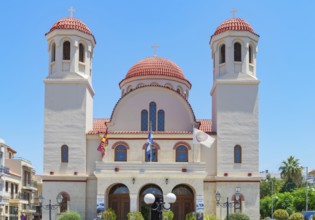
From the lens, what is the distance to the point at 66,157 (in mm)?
37562

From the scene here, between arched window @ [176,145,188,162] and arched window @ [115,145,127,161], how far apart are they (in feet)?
12.0

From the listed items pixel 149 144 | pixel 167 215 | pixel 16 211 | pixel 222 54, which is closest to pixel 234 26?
pixel 222 54

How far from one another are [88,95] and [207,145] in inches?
375

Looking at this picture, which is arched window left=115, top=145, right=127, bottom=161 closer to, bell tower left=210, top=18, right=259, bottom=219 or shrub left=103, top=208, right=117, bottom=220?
shrub left=103, top=208, right=117, bottom=220

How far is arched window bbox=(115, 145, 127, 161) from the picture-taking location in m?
37.6

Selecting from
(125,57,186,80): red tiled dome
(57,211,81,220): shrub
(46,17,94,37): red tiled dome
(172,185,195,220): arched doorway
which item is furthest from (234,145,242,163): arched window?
(46,17,94,37): red tiled dome

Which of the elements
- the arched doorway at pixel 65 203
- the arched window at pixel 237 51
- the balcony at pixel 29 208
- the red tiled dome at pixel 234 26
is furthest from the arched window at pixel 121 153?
the balcony at pixel 29 208

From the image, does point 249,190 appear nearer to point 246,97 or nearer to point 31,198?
point 246,97

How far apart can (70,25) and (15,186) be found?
1009 inches

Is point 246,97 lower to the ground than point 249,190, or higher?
higher

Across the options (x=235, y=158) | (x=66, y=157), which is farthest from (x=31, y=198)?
(x=235, y=158)

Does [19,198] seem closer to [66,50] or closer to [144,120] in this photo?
[144,120]

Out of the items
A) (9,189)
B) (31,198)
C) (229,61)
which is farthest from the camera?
(31,198)

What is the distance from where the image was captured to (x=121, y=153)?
37.7 metres
